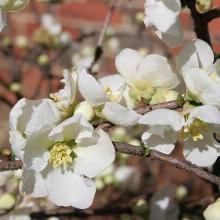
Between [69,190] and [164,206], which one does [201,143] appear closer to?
[69,190]

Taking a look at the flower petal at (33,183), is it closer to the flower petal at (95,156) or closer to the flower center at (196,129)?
the flower petal at (95,156)

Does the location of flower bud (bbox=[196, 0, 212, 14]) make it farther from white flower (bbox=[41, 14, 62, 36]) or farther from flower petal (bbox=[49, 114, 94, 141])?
white flower (bbox=[41, 14, 62, 36])

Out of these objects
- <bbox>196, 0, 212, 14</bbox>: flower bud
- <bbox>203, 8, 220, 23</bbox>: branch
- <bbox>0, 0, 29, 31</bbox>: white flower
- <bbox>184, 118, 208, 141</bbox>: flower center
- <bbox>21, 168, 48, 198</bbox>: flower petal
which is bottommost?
<bbox>21, 168, 48, 198</bbox>: flower petal

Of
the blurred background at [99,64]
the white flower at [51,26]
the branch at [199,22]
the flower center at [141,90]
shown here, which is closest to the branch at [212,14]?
the branch at [199,22]

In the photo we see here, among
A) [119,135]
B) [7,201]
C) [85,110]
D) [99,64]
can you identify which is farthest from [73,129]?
[99,64]

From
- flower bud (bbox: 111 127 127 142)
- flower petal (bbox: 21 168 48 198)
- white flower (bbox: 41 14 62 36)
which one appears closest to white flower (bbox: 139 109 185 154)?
flower petal (bbox: 21 168 48 198)

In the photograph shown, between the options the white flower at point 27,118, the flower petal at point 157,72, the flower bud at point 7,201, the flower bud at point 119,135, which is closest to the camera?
the white flower at point 27,118
